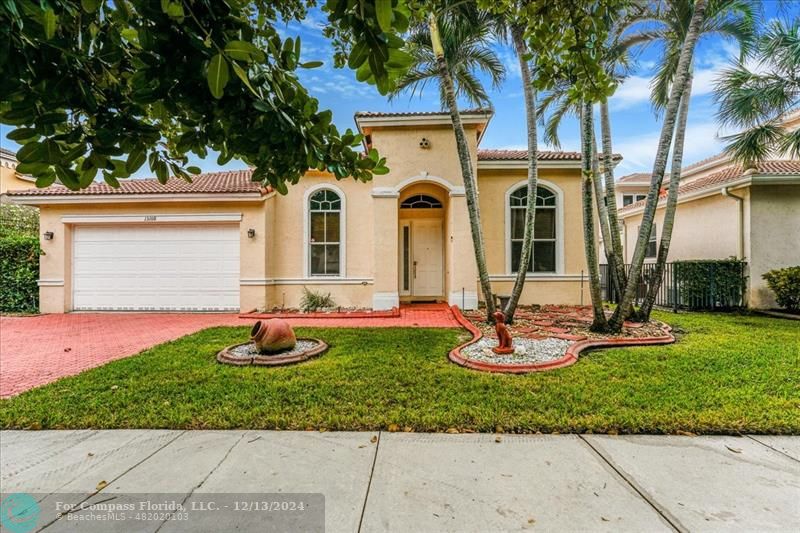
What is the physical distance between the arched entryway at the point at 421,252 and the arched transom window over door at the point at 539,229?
7.82 feet

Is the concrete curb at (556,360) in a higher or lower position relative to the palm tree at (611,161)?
lower

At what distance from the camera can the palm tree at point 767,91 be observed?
28.7 ft

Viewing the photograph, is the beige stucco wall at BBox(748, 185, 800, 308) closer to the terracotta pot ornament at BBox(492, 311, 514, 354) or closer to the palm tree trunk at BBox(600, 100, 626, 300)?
the palm tree trunk at BBox(600, 100, 626, 300)

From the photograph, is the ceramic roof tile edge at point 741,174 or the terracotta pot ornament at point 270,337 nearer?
the terracotta pot ornament at point 270,337

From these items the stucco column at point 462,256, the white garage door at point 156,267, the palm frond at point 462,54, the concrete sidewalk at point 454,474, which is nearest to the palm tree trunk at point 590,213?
the palm frond at point 462,54

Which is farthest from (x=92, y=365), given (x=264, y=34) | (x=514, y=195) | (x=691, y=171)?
(x=691, y=171)

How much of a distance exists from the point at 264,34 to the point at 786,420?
5.80 meters

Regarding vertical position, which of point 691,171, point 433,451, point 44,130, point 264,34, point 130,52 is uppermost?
point 691,171

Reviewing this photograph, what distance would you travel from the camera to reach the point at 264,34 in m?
1.93

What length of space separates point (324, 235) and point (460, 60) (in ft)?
21.0

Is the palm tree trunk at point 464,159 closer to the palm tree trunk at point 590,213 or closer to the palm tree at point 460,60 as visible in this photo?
the palm tree at point 460,60

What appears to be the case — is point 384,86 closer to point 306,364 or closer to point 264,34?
point 264,34

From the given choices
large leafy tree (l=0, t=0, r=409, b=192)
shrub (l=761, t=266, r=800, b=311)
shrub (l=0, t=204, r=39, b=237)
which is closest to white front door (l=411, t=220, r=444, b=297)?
shrub (l=761, t=266, r=800, b=311)

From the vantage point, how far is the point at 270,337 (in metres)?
5.83
